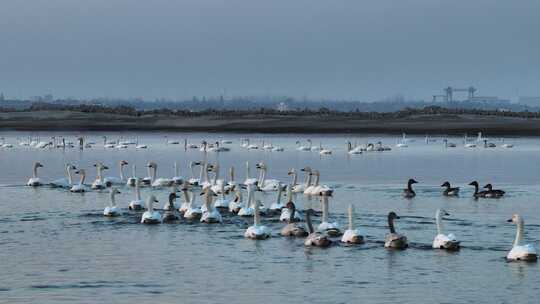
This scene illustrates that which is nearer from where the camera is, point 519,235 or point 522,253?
point 522,253

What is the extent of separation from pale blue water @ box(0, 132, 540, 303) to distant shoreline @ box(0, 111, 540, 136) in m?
47.3

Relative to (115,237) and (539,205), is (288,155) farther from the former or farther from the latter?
(115,237)

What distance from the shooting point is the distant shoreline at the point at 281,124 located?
8400cm

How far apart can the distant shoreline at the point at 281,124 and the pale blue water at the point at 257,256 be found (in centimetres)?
4726

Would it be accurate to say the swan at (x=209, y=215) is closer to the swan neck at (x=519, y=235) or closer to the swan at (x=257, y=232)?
the swan at (x=257, y=232)

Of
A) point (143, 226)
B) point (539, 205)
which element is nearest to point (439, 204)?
point (539, 205)

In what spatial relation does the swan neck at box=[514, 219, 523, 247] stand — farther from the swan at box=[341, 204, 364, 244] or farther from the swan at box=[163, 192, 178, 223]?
the swan at box=[163, 192, 178, 223]

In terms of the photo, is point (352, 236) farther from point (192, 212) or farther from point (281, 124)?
point (281, 124)

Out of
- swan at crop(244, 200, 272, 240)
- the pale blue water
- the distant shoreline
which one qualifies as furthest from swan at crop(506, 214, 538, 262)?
the distant shoreline

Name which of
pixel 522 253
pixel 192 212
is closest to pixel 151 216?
pixel 192 212

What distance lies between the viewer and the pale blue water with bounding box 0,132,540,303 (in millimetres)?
18078

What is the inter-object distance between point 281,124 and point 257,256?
6795 centimetres

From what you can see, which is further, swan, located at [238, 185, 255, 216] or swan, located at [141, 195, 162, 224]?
Result: swan, located at [238, 185, 255, 216]

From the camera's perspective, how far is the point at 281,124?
3516 inches
